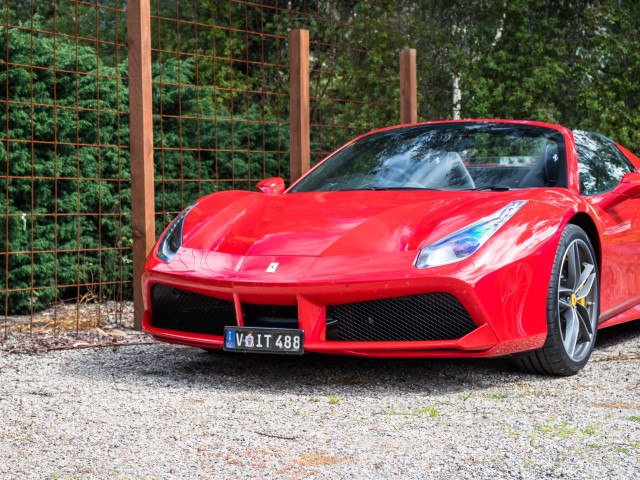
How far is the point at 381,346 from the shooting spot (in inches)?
142

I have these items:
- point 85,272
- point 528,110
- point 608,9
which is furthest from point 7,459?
point 608,9

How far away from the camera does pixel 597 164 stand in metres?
4.93

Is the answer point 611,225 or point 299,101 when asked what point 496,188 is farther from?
point 299,101

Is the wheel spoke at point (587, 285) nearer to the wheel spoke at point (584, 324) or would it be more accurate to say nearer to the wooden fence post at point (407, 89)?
the wheel spoke at point (584, 324)

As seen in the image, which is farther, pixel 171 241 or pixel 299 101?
pixel 299 101

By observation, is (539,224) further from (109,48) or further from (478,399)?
(109,48)

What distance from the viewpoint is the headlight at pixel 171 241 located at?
4105 millimetres

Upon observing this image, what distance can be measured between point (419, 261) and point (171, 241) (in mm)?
1341

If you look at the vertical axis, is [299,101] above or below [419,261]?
above

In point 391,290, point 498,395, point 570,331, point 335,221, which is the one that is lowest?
point 498,395

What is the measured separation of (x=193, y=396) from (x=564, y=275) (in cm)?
188

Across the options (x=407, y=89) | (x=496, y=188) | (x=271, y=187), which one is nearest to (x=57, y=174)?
(x=271, y=187)

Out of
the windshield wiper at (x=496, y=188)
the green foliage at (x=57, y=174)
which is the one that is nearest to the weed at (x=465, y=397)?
the windshield wiper at (x=496, y=188)

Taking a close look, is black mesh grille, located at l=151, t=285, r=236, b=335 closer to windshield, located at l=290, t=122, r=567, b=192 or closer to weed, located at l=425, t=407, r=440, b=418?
weed, located at l=425, t=407, r=440, b=418
